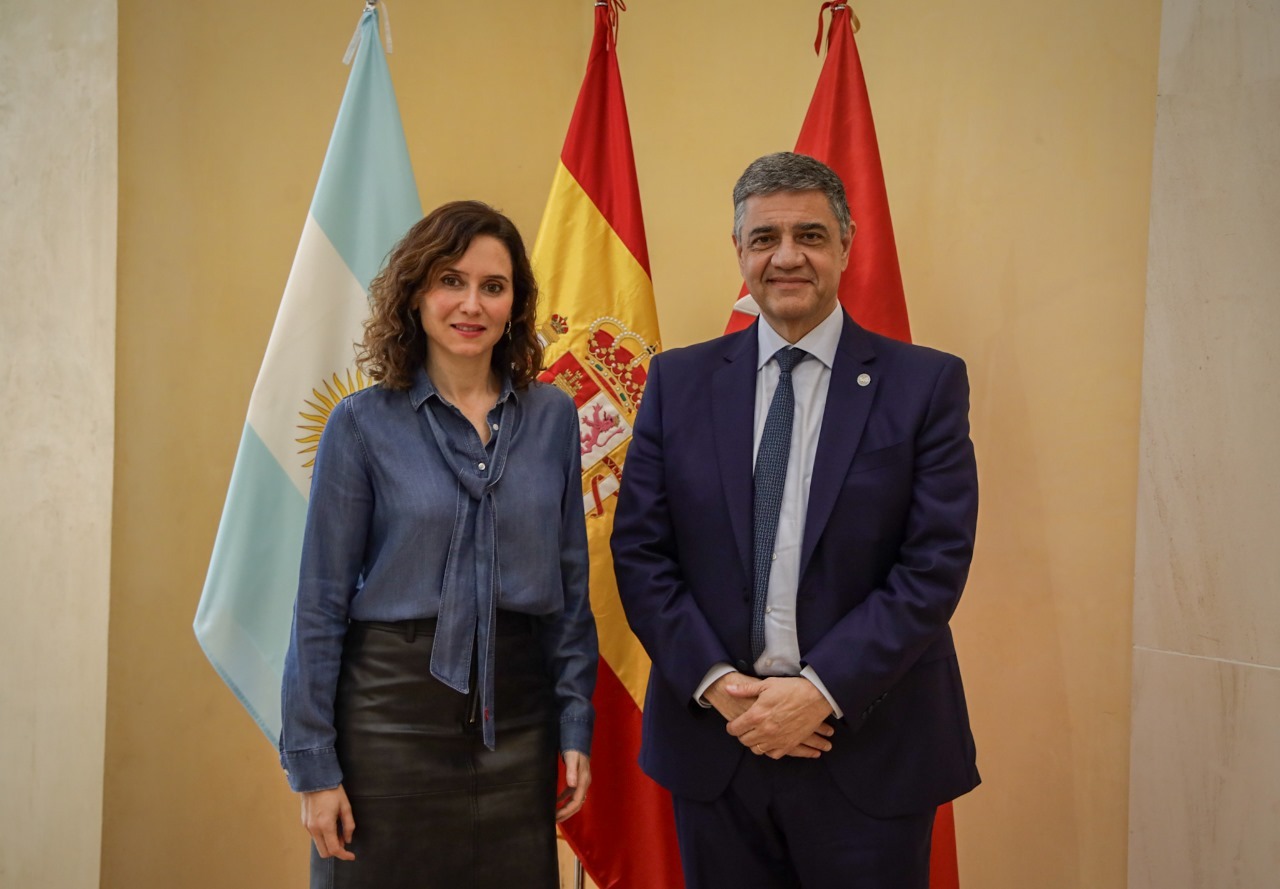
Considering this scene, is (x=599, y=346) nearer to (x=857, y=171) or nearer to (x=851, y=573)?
(x=857, y=171)

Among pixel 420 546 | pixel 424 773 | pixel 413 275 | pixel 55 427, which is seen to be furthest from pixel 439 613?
pixel 55 427

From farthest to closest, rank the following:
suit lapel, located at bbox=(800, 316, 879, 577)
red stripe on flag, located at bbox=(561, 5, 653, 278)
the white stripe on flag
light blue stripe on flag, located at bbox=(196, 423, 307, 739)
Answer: red stripe on flag, located at bbox=(561, 5, 653, 278) → the white stripe on flag → light blue stripe on flag, located at bbox=(196, 423, 307, 739) → suit lapel, located at bbox=(800, 316, 879, 577)

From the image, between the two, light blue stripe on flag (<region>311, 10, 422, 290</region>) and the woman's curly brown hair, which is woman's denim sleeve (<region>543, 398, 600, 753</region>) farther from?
light blue stripe on flag (<region>311, 10, 422, 290</region>)

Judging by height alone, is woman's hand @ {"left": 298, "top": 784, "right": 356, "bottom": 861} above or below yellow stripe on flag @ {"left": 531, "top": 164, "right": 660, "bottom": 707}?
below

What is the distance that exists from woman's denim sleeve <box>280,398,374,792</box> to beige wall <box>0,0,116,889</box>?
3.87 feet

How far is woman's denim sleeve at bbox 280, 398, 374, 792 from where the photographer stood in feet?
5.09

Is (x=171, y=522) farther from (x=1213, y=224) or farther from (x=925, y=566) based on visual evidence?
(x=1213, y=224)

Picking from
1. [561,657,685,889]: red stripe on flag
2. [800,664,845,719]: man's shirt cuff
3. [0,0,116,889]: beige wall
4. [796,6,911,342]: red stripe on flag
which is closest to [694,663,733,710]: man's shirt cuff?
[800,664,845,719]: man's shirt cuff

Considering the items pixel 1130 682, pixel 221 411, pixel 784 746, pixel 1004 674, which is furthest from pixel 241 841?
pixel 1130 682

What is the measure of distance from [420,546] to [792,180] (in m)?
0.88

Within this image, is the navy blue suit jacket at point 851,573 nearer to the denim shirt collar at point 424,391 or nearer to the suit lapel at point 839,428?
the suit lapel at point 839,428

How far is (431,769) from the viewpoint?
62.7 inches

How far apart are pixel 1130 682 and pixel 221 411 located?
2.28 m

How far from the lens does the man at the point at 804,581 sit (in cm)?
163
